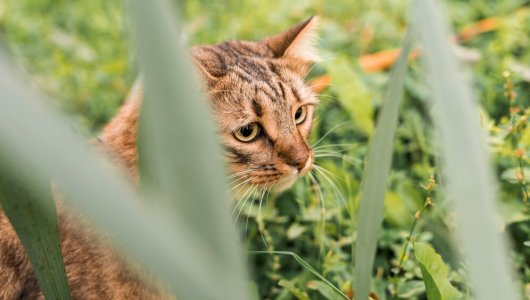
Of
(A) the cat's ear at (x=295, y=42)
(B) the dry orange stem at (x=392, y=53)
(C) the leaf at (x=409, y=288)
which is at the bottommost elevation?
(C) the leaf at (x=409, y=288)

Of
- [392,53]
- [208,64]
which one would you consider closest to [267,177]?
[208,64]

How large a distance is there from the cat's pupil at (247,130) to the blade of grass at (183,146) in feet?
3.25

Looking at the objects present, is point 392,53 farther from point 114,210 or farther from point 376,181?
point 114,210

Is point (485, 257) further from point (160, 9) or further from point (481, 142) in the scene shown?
point (160, 9)

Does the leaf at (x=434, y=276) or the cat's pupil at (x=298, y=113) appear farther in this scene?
Answer: the cat's pupil at (x=298, y=113)

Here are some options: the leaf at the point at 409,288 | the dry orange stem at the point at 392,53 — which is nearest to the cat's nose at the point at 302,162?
the leaf at the point at 409,288

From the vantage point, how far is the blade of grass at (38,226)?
116 cm

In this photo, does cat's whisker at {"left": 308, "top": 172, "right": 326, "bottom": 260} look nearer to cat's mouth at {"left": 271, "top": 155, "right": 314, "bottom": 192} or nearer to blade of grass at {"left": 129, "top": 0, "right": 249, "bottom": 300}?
cat's mouth at {"left": 271, "top": 155, "right": 314, "bottom": 192}

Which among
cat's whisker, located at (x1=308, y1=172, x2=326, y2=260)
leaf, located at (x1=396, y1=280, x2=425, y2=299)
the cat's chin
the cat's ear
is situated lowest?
leaf, located at (x1=396, y1=280, x2=425, y2=299)

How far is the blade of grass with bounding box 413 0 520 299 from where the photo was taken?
878 mm

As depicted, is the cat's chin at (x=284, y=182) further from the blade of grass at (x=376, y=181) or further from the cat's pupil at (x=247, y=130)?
the blade of grass at (x=376, y=181)

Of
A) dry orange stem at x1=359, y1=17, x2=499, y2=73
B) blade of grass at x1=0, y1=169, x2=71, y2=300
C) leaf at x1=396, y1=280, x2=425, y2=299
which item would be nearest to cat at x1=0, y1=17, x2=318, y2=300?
blade of grass at x1=0, y1=169, x2=71, y2=300

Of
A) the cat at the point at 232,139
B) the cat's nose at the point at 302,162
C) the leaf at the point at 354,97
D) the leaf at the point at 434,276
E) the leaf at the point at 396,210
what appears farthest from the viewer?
the leaf at the point at 354,97

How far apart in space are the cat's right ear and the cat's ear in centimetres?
20
